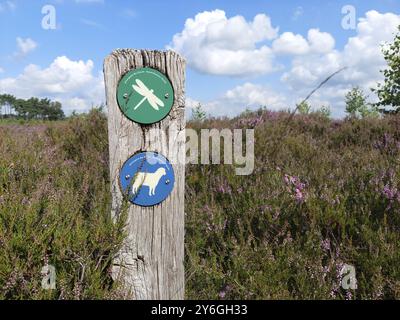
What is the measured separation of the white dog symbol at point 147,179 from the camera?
2006 mm

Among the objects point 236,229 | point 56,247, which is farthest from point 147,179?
point 236,229

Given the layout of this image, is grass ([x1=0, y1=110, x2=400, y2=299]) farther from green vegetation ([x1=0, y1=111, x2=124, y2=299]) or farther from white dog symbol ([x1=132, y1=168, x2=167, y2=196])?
white dog symbol ([x1=132, y1=168, x2=167, y2=196])

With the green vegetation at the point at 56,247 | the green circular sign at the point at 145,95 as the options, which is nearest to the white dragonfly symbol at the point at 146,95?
the green circular sign at the point at 145,95

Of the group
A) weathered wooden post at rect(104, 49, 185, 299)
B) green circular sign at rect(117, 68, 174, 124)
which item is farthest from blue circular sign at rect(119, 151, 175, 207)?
green circular sign at rect(117, 68, 174, 124)

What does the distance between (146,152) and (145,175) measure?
0.12 m

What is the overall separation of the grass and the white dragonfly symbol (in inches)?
27.2

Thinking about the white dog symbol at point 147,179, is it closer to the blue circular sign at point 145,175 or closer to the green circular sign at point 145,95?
the blue circular sign at point 145,175

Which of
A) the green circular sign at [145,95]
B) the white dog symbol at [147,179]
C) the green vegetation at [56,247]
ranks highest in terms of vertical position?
the green circular sign at [145,95]

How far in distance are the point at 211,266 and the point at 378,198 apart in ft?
5.43

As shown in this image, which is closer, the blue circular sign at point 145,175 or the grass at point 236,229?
the blue circular sign at point 145,175

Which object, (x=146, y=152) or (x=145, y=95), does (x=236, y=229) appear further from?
(x=145, y=95)

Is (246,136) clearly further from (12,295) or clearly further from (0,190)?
(12,295)

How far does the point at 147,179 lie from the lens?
2010mm
